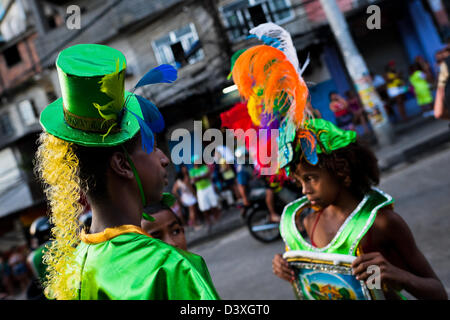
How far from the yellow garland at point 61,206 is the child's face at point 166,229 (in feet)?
3.26

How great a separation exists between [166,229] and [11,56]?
73.6 ft

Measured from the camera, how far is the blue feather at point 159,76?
122 centimetres

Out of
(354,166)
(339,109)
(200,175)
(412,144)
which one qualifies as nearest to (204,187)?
(200,175)

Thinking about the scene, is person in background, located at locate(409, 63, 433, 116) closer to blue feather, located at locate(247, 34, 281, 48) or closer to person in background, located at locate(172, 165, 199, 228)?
person in background, located at locate(172, 165, 199, 228)

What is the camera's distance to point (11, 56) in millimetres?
20141

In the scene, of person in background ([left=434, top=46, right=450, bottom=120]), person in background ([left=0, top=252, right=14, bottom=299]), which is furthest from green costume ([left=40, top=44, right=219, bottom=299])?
person in background ([left=0, top=252, right=14, bottom=299])

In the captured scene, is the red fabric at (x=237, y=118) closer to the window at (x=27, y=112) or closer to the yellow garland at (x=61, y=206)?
the yellow garland at (x=61, y=206)

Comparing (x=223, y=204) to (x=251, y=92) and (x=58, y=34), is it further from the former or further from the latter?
(x=58, y=34)

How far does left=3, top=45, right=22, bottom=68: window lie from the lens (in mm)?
20031

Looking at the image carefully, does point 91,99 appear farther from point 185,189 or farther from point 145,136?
point 185,189

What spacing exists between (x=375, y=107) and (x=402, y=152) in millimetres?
1366

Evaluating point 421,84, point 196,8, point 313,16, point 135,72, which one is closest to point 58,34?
point 135,72

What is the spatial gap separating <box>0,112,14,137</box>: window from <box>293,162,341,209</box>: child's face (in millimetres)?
21101

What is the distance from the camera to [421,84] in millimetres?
10227
